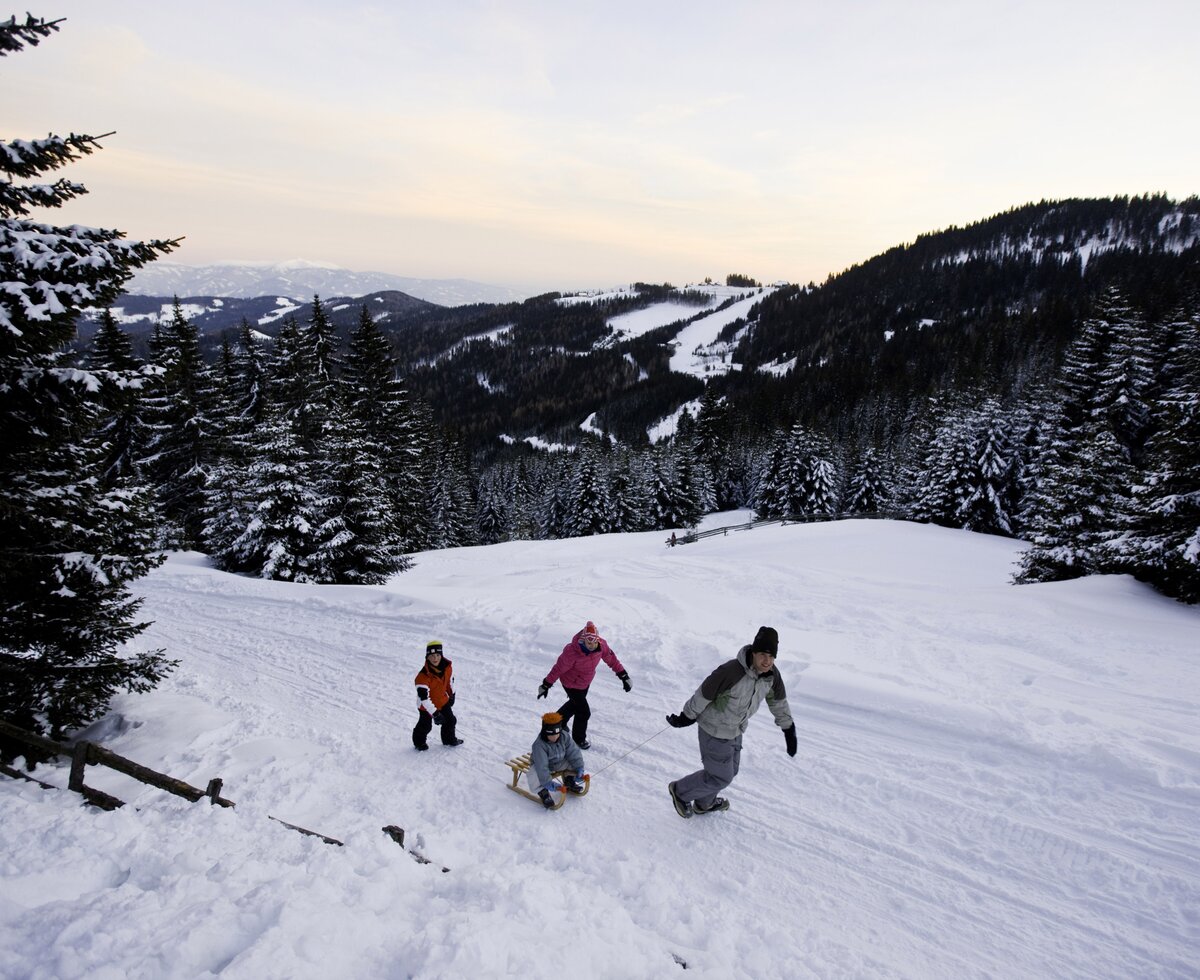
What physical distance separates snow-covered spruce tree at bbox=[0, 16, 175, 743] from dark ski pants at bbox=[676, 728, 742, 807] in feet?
25.3

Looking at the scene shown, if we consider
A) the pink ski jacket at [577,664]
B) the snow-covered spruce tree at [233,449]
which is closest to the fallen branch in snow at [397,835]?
the pink ski jacket at [577,664]

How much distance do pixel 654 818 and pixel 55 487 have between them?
8360mm

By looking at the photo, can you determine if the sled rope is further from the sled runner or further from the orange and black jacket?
the orange and black jacket

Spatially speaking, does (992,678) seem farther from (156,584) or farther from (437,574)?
(156,584)

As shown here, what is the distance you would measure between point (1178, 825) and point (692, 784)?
4.85 metres

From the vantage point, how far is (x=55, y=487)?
7.08 meters

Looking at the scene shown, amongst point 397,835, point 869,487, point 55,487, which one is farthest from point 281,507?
point 869,487

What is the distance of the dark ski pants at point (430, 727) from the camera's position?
24.8 ft

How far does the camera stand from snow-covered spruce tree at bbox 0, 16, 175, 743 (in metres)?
5.81

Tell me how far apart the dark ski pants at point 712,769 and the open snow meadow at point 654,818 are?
1.11 ft

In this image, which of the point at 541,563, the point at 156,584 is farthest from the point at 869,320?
the point at 156,584

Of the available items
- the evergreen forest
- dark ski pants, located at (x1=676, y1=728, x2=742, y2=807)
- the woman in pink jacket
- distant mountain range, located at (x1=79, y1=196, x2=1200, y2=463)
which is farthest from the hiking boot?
distant mountain range, located at (x1=79, y1=196, x2=1200, y2=463)

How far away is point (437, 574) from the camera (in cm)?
2173

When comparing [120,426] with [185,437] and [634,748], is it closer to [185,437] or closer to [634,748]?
[185,437]
